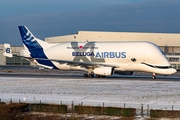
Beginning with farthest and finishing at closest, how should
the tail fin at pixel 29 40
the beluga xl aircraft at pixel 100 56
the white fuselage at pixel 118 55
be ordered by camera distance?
the tail fin at pixel 29 40, the beluga xl aircraft at pixel 100 56, the white fuselage at pixel 118 55

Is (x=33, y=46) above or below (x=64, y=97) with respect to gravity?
above

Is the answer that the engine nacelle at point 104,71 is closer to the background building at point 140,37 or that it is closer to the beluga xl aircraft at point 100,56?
the beluga xl aircraft at point 100,56

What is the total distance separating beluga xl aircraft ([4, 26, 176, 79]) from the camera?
54.3m

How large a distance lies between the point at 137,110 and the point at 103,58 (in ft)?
101

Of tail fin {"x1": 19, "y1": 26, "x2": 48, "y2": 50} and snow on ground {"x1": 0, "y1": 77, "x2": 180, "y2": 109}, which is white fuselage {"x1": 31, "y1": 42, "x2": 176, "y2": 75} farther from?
snow on ground {"x1": 0, "y1": 77, "x2": 180, "y2": 109}

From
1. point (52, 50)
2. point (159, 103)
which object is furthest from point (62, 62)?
point (159, 103)

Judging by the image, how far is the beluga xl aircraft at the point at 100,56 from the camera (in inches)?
2138

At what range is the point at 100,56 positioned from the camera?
57.2 m

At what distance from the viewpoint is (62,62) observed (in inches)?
2272

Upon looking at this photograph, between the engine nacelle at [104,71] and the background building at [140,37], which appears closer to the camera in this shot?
the engine nacelle at [104,71]

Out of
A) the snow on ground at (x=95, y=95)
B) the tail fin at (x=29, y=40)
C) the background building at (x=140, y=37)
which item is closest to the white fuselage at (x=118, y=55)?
the tail fin at (x=29, y=40)

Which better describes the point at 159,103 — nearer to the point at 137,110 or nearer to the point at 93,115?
the point at 137,110

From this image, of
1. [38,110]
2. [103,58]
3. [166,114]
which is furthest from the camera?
[103,58]

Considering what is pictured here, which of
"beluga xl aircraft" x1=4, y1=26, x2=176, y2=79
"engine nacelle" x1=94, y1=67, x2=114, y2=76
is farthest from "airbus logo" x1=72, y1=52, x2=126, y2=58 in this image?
"engine nacelle" x1=94, y1=67, x2=114, y2=76
